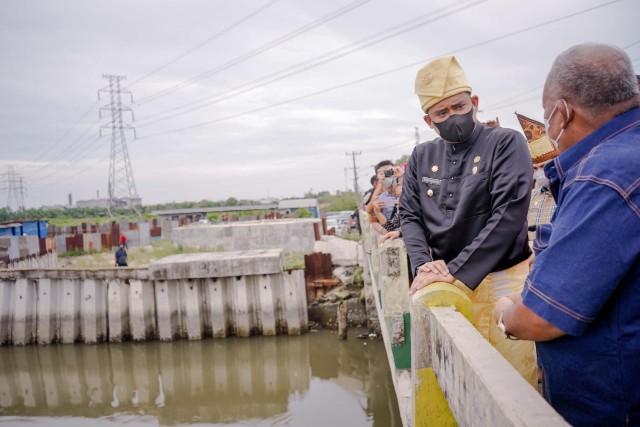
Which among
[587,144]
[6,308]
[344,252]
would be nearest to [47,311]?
[6,308]

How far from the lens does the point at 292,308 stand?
1202 centimetres

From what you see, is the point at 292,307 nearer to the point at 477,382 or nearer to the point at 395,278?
the point at 395,278

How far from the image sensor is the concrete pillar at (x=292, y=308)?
39.4ft

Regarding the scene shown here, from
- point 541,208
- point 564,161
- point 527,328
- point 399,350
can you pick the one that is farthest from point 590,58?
point 399,350

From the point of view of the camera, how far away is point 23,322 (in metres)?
12.8

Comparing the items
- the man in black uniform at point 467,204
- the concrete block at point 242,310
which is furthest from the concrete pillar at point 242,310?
the man in black uniform at point 467,204

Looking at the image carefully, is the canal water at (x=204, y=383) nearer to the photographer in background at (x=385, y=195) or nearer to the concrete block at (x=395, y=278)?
the photographer in background at (x=385, y=195)

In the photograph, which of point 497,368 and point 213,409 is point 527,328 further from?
point 213,409

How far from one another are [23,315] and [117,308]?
9.21 ft

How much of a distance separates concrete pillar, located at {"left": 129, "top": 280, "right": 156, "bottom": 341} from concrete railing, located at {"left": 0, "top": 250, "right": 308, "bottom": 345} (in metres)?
0.03

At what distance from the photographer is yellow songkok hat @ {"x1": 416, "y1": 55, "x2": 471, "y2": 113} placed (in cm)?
259

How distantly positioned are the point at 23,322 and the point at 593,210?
1507cm

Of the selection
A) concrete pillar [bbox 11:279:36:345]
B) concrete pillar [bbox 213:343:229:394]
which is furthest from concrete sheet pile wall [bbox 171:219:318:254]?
concrete pillar [bbox 11:279:36:345]

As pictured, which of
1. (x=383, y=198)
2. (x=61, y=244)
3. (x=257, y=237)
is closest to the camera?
(x=383, y=198)
